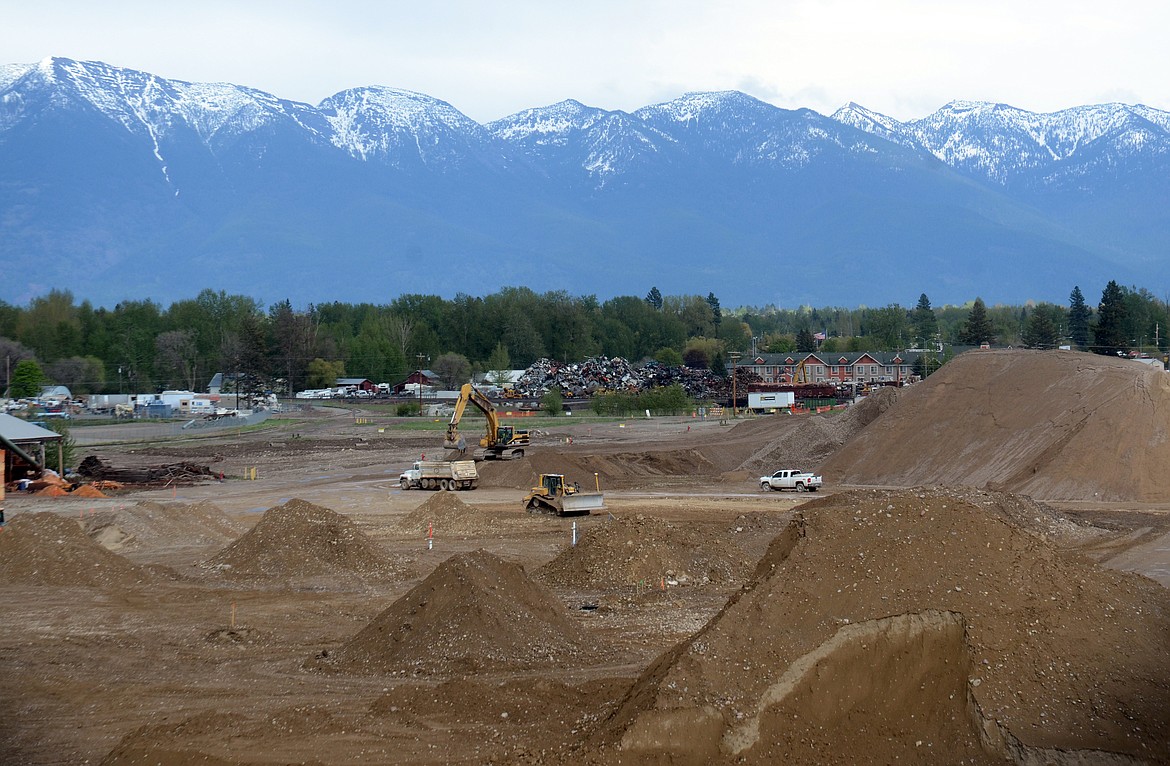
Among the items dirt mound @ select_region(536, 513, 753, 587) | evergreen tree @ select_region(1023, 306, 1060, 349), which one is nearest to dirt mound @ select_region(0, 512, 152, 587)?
dirt mound @ select_region(536, 513, 753, 587)

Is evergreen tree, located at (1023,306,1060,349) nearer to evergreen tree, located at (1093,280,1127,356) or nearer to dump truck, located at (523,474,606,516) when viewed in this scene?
evergreen tree, located at (1093,280,1127,356)

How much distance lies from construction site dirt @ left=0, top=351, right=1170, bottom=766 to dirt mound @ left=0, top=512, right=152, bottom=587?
3.1 inches

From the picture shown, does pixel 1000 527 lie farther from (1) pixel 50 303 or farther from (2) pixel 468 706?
(1) pixel 50 303

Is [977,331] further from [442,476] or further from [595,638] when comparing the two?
[595,638]

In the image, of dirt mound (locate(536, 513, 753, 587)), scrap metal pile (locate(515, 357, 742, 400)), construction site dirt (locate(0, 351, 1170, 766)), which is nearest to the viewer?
construction site dirt (locate(0, 351, 1170, 766))

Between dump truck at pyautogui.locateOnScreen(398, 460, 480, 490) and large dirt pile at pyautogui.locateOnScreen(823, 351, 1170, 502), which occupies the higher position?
large dirt pile at pyautogui.locateOnScreen(823, 351, 1170, 502)

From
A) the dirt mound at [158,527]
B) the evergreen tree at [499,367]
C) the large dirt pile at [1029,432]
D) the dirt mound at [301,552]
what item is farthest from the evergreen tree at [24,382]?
the dirt mound at [301,552]

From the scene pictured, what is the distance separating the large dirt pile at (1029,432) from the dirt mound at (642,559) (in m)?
22.3

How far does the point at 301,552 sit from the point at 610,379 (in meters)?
124

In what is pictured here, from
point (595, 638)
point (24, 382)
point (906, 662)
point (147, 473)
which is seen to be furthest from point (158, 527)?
point (24, 382)

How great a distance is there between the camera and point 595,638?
2153cm

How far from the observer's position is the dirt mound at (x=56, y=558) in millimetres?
28203

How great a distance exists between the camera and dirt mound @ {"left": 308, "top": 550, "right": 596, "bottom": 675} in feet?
64.2

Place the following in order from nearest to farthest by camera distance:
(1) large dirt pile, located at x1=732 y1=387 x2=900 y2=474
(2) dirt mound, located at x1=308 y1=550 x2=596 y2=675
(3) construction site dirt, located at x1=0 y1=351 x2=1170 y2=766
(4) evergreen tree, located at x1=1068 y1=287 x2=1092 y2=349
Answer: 1. (3) construction site dirt, located at x1=0 y1=351 x2=1170 y2=766
2. (2) dirt mound, located at x1=308 y1=550 x2=596 y2=675
3. (1) large dirt pile, located at x1=732 y1=387 x2=900 y2=474
4. (4) evergreen tree, located at x1=1068 y1=287 x2=1092 y2=349
